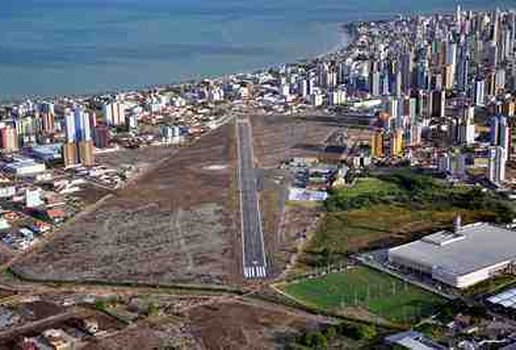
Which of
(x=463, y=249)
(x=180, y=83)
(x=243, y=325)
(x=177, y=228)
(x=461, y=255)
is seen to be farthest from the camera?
(x=180, y=83)

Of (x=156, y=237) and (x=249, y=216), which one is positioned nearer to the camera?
(x=156, y=237)

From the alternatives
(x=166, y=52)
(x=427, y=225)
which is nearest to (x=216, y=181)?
(x=427, y=225)

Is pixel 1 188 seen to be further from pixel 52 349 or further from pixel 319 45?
pixel 319 45

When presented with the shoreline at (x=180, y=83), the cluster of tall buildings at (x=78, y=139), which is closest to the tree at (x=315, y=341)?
the cluster of tall buildings at (x=78, y=139)

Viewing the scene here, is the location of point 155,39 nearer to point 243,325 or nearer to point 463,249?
point 463,249

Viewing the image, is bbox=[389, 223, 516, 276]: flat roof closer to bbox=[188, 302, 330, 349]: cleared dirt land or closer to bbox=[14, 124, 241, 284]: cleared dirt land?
bbox=[188, 302, 330, 349]: cleared dirt land

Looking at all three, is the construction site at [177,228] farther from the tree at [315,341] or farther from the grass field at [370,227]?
the tree at [315,341]

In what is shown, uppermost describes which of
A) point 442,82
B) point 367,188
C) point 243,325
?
point 442,82

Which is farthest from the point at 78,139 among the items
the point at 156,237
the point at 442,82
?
the point at 442,82
